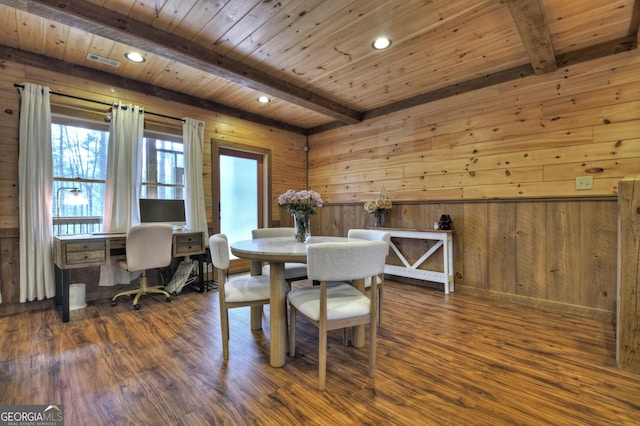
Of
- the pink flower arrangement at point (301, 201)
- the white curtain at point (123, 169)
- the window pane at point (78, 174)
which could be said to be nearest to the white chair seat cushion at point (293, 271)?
the pink flower arrangement at point (301, 201)

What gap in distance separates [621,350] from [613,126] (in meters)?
1.99

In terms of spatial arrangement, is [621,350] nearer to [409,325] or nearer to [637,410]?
[637,410]

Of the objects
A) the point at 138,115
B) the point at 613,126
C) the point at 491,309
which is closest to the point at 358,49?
the point at 613,126

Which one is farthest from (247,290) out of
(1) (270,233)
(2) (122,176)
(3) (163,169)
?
(3) (163,169)

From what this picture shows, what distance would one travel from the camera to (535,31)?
227cm

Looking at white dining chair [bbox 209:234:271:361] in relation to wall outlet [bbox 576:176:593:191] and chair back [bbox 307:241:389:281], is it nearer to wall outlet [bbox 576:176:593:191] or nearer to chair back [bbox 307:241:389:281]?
chair back [bbox 307:241:389:281]

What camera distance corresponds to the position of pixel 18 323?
2.69 metres

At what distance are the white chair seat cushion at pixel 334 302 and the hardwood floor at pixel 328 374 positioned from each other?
1.36 feet

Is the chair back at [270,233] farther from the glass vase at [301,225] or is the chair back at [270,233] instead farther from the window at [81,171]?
the window at [81,171]

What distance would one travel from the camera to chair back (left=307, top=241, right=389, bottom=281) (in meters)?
1.63

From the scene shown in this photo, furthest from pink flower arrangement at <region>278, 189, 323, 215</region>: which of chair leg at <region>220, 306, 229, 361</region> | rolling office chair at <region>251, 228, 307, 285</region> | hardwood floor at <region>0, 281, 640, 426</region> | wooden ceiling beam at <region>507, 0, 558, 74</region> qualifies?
wooden ceiling beam at <region>507, 0, 558, 74</region>

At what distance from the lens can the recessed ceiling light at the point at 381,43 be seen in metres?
2.64

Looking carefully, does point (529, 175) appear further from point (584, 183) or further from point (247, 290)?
point (247, 290)

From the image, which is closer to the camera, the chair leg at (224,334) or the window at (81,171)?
the chair leg at (224,334)
